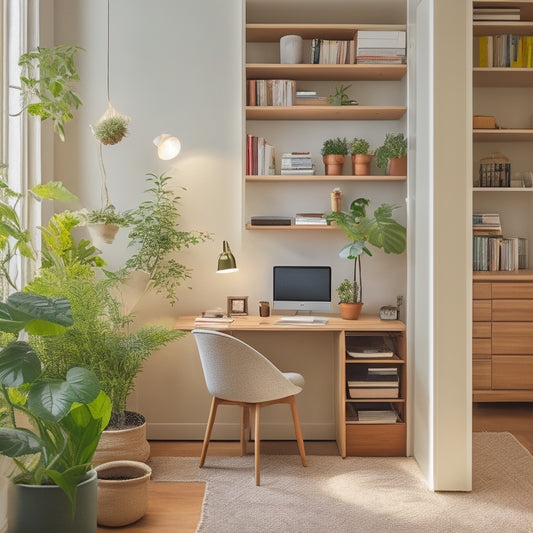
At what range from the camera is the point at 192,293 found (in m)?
5.06

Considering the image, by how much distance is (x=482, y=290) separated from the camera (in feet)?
17.9

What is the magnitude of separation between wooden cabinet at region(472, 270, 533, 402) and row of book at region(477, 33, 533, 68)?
1.47 meters

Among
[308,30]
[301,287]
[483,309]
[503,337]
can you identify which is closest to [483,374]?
[503,337]

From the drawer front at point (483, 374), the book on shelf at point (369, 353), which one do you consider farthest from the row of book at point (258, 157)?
the drawer front at point (483, 374)

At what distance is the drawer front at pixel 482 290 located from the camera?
543 cm

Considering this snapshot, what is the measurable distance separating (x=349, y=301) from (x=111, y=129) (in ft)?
5.71

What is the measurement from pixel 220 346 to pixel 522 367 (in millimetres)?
2441

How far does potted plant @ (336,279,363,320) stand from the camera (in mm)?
4801

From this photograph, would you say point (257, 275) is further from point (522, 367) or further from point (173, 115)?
point (522, 367)

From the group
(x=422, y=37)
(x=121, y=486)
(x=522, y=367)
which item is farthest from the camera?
(x=522, y=367)

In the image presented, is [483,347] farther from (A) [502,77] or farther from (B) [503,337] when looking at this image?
(A) [502,77]

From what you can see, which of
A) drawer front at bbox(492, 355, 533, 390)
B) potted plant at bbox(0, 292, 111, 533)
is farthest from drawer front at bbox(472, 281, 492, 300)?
potted plant at bbox(0, 292, 111, 533)

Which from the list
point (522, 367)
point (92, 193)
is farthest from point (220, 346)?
point (522, 367)

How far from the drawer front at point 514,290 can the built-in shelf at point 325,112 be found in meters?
1.40
